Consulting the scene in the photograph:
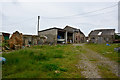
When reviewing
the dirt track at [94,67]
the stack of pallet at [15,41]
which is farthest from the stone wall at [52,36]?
the dirt track at [94,67]

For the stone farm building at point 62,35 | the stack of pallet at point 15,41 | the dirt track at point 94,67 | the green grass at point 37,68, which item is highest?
the stone farm building at point 62,35

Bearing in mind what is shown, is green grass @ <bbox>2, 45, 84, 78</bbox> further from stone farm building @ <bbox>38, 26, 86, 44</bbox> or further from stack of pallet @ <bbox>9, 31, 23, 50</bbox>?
stone farm building @ <bbox>38, 26, 86, 44</bbox>

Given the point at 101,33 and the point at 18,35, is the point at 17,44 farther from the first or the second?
the point at 101,33

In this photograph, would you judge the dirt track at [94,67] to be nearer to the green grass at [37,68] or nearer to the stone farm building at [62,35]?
the green grass at [37,68]

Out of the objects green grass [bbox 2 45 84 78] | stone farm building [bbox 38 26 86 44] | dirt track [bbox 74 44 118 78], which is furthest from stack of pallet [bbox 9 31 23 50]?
stone farm building [bbox 38 26 86 44]

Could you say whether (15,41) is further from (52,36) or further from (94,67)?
(52,36)

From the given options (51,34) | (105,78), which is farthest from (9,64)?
(51,34)

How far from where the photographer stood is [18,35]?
10.7 m

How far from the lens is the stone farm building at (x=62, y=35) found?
22511 millimetres

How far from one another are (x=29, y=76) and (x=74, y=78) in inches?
58.6

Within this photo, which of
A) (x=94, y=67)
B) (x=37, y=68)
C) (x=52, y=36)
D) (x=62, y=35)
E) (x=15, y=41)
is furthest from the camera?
(x=62, y=35)

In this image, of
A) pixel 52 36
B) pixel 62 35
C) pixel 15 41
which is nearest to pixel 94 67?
pixel 15 41

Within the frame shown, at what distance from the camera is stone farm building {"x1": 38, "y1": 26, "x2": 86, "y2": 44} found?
22511 millimetres

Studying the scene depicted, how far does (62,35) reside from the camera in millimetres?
28547
